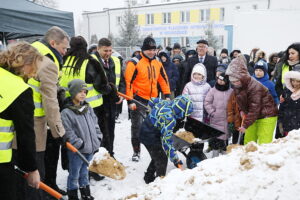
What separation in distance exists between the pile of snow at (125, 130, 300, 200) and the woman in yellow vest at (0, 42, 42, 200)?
0.94 m

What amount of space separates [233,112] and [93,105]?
7.64 ft

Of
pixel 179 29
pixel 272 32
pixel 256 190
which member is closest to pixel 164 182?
pixel 256 190

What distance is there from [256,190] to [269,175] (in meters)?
0.13

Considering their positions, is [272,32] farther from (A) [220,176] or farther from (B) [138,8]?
(B) [138,8]

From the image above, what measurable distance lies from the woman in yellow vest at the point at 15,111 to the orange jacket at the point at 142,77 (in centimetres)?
262

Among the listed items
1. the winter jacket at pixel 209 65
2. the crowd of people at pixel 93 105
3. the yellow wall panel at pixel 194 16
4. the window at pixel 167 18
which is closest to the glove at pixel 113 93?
the crowd of people at pixel 93 105

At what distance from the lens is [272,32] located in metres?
16.3

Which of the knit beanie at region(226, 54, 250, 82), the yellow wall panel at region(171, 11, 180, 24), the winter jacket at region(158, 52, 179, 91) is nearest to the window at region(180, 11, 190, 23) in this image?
the yellow wall panel at region(171, 11, 180, 24)

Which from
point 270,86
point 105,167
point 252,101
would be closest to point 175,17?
point 270,86

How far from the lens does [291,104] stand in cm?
385

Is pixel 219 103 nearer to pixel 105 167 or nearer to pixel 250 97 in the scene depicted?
pixel 250 97

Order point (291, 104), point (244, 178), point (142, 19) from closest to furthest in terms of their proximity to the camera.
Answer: point (244, 178), point (291, 104), point (142, 19)

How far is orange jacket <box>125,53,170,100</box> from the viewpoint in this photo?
15.6ft

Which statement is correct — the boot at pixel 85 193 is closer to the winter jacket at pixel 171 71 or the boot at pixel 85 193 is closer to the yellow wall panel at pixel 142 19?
the winter jacket at pixel 171 71
